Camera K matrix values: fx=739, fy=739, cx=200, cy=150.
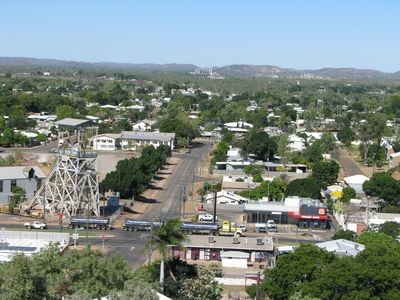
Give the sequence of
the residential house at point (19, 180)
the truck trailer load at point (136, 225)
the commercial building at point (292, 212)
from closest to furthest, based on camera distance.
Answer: the truck trailer load at point (136, 225), the commercial building at point (292, 212), the residential house at point (19, 180)

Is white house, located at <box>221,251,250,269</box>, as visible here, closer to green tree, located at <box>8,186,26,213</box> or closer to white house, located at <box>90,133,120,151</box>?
green tree, located at <box>8,186,26,213</box>

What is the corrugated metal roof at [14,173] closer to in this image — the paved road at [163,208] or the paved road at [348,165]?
the paved road at [163,208]

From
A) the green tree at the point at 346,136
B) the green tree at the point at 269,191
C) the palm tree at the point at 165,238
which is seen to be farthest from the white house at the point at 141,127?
the palm tree at the point at 165,238

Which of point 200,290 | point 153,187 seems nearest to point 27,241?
point 200,290

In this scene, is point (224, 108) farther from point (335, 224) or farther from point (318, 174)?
point (335, 224)

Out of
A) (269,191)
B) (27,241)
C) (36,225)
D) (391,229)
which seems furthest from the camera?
(269,191)

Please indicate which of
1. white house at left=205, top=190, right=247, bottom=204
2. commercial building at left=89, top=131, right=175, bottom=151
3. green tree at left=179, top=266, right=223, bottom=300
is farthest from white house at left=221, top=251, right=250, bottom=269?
commercial building at left=89, top=131, right=175, bottom=151

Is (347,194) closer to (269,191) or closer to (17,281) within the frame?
(269,191)
